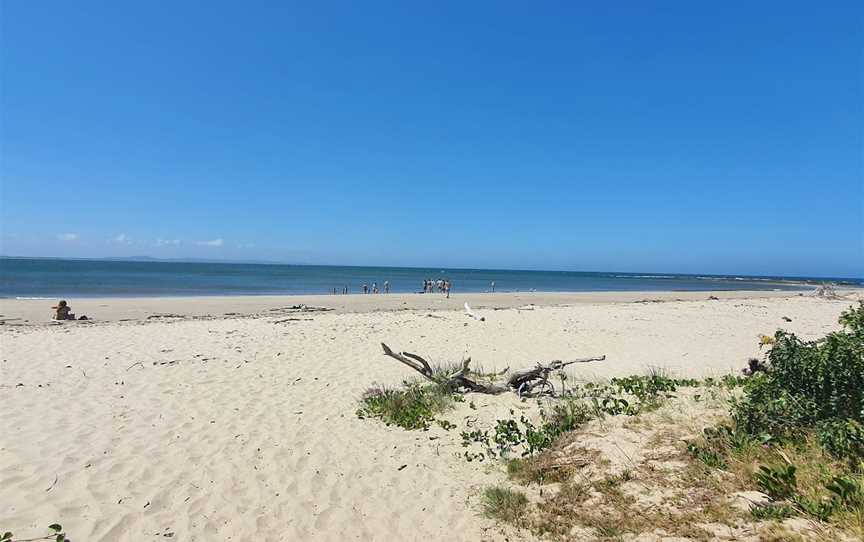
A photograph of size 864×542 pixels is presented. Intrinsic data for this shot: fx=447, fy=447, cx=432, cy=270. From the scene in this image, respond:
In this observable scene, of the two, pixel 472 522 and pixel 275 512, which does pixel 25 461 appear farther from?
pixel 472 522

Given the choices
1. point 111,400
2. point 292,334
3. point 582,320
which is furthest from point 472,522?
point 582,320

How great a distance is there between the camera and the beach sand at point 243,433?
4.37 metres

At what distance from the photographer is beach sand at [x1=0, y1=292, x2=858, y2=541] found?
437 centimetres

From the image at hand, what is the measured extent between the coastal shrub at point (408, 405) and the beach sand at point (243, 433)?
0.72 ft

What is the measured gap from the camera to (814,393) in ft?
15.9

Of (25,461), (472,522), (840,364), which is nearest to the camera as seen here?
(472,522)

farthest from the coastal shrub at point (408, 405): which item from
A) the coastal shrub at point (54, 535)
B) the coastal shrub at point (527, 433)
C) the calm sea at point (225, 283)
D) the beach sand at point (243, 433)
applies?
the calm sea at point (225, 283)

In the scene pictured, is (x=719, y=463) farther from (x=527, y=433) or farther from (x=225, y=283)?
(x=225, y=283)

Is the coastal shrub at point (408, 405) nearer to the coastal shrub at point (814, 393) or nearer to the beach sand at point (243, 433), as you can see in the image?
the beach sand at point (243, 433)

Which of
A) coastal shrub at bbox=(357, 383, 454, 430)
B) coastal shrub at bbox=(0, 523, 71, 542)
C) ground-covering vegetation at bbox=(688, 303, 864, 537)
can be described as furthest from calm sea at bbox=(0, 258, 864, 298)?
ground-covering vegetation at bbox=(688, 303, 864, 537)

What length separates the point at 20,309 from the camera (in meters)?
21.8

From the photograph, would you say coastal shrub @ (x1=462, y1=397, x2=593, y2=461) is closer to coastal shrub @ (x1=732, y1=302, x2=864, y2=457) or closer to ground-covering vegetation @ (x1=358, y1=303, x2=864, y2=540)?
ground-covering vegetation @ (x1=358, y1=303, x2=864, y2=540)

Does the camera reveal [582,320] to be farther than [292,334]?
Yes

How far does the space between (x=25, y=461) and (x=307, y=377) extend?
468 centimetres
